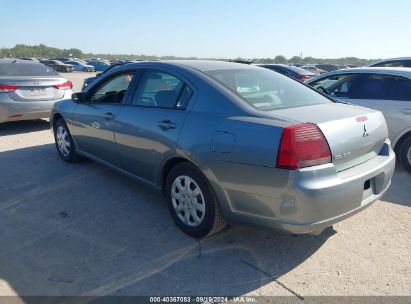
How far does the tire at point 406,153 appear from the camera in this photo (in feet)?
17.6

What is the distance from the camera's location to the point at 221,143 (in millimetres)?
2980

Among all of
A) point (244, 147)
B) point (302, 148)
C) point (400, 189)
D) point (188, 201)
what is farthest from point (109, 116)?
point (400, 189)

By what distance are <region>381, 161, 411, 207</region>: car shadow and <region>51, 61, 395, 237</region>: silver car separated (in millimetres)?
1143

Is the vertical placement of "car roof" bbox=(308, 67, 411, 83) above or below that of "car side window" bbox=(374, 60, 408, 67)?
below

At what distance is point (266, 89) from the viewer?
11.7ft

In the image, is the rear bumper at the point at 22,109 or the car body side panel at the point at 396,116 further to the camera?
the rear bumper at the point at 22,109

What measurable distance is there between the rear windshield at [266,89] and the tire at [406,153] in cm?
229

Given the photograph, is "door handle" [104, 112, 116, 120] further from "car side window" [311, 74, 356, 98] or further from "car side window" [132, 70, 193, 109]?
"car side window" [311, 74, 356, 98]

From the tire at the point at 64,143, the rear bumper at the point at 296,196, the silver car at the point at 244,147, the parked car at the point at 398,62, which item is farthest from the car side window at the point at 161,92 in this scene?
the parked car at the point at 398,62

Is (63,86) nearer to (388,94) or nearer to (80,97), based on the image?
(80,97)

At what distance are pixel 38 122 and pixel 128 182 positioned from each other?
516cm

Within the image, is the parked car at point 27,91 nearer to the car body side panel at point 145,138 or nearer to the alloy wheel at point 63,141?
the alloy wheel at point 63,141

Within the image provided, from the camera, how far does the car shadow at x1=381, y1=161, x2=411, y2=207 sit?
4395 mm

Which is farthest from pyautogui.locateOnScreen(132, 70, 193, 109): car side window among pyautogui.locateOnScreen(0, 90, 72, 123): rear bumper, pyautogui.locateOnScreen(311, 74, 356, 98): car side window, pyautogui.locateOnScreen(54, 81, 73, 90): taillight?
pyautogui.locateOnScreen(54, 81, 73, 90): taillight
